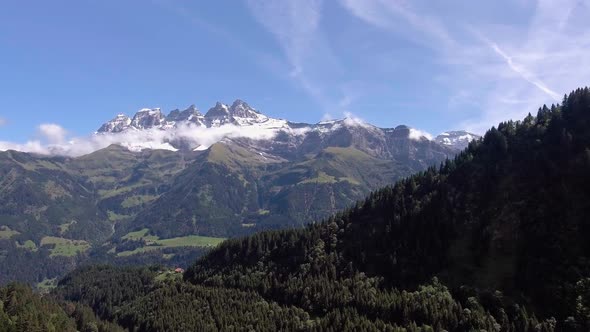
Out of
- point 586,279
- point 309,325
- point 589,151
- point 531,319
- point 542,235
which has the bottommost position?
point 309,325

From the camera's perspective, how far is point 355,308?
18925 centimetres

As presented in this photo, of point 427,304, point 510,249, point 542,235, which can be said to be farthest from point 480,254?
point 427,304

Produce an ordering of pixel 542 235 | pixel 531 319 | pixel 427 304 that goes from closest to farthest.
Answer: pixel 531 319 < pixel 427 304 < pixel 542 235

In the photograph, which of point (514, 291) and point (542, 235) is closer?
point (514, 291)

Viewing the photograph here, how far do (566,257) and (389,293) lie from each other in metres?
64.9

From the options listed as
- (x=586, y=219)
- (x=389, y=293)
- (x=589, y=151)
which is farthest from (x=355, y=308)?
(x=589, y=151)

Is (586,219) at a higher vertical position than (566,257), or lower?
higher

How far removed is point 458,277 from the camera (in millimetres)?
190625

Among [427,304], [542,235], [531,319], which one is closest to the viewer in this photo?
[531,319]

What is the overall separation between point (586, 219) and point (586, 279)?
96.9 ft

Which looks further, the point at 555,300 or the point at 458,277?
the point at 458,277

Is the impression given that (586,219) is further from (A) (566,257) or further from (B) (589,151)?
(B) (589,151)

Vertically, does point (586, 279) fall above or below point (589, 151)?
below

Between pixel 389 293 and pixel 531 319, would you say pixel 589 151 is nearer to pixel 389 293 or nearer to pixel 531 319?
pixel 531 319
